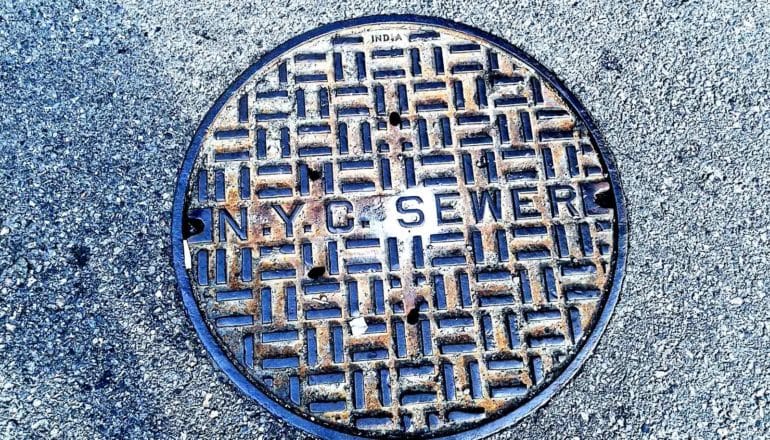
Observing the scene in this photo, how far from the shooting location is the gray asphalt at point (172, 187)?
221cm

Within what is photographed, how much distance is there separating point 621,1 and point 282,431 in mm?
2081

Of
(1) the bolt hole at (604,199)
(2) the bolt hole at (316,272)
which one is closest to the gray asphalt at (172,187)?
(1) the bolt hole at (604,199)

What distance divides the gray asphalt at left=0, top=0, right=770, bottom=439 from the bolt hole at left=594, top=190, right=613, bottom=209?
0.24ft

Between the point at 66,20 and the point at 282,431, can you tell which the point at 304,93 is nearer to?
the point at 66,20

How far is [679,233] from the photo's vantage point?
2.41 metres

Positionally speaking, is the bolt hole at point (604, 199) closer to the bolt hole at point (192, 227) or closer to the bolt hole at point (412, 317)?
the bolt hole at point (412, 317)

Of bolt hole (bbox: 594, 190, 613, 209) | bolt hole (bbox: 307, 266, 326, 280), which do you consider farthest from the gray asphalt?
bolt hole (bbox: 307, 266, 326, 280)

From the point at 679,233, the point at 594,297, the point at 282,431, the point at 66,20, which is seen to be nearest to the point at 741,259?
the point at 679,233

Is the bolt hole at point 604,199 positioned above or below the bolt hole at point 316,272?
above

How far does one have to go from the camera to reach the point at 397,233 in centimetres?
235

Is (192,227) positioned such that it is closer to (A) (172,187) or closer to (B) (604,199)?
(A) (172,187)

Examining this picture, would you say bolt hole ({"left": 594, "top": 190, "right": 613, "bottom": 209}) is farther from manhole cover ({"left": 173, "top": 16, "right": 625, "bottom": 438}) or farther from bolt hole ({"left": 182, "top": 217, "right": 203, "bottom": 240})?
bolt hole ({"left": 182, "top": 217, "right": 203, "bottom": 240})

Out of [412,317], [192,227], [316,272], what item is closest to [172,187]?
[192,227]

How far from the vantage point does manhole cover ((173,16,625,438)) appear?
2230mm
